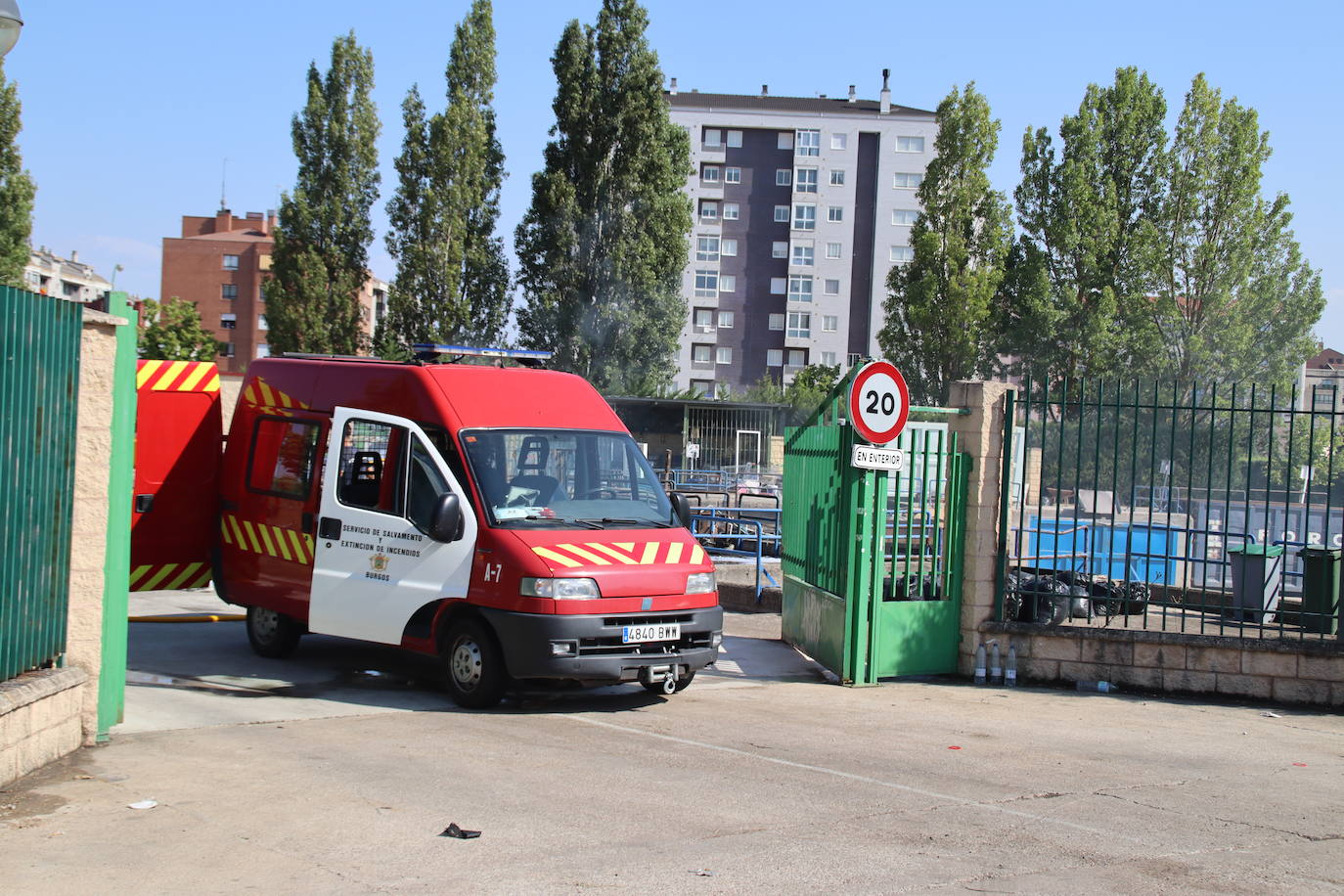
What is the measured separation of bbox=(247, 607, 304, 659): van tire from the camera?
10703 millimetres

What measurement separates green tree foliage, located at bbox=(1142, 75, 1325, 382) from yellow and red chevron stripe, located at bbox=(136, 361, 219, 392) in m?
42.5

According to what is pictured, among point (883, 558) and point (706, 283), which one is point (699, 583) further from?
point (706, 283)

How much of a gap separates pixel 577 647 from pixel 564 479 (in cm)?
142

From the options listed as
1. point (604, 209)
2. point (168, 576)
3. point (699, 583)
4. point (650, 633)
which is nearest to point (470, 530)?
point (650, 633)

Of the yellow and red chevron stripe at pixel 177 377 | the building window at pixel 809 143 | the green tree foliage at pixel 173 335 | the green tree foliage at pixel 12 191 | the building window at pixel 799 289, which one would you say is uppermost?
the building window at pixel 809 143

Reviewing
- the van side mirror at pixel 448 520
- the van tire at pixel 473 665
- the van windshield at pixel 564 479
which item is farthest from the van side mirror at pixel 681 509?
the van tire at pixel 473 665

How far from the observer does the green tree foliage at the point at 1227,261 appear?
46.9 metres

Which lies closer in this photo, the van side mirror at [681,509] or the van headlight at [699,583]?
the van headlight at [699,583]

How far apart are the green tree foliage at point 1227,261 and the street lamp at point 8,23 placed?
151 ft

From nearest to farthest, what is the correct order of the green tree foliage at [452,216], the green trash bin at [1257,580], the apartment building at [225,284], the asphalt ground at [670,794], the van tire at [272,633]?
1. the asphalt ground at [670,794]
2. the van tire at [272,633]
3. the green trash bin at [1257,580]
4. the green tree foliage at [452,216]
5. the apartment building at [225,284]

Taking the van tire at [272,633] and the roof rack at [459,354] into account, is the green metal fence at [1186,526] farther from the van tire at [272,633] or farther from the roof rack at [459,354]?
the van tire at [272,633]

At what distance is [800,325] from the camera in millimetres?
79625

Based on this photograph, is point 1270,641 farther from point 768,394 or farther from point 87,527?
point 768,394

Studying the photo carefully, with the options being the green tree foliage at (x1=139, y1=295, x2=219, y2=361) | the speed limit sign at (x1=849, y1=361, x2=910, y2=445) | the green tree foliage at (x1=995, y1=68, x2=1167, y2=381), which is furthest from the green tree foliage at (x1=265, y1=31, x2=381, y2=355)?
the speed limit sign at (x1=849, y1=361, x2=910, y2=445)
